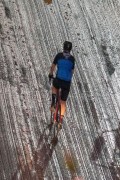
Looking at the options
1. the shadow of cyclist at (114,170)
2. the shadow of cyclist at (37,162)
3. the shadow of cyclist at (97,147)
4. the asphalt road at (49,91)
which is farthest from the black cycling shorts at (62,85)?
the shadow of cyclist at (114,170)

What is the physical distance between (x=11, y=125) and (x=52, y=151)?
1.18 m

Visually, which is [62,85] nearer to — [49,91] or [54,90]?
[54,90]

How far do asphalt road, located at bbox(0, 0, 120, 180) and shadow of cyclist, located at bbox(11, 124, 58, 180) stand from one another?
2 cm

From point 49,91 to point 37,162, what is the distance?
2.27 m

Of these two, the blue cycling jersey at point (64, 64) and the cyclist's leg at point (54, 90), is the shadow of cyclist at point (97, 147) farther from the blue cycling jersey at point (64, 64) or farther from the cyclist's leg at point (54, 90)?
the blue cycling jersey at point (64, 64)

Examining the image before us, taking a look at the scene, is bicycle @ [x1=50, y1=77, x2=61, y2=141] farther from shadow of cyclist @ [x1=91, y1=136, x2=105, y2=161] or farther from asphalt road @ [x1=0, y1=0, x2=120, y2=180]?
shadow of cyclist @ [x1=91, y1=136, x2=105, y2=161]

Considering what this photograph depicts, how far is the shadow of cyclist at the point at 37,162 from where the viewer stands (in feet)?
27.5

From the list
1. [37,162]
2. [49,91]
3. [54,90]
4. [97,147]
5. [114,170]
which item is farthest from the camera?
[49,91]

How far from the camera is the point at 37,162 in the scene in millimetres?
8680

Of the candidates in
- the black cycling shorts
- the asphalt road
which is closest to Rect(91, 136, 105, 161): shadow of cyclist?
the asphalt road

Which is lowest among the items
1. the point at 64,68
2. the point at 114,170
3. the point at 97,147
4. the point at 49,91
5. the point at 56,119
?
the point at 114,170

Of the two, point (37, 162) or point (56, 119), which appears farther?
point (56, 119)

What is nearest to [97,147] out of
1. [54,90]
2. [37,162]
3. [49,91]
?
[37,162]

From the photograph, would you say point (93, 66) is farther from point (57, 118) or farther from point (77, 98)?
point (57, 118)
